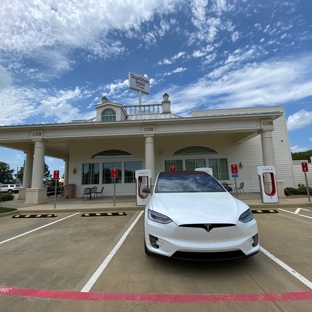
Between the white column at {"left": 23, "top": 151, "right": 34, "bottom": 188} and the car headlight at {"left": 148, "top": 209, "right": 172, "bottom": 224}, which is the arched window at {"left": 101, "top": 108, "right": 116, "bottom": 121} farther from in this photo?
the car headlight at {"left": 148, "top": 209, "right": 172, "bottom": 224}

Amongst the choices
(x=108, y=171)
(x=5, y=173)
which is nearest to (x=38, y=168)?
(x=108, y=171)

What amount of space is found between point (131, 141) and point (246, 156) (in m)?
8.54

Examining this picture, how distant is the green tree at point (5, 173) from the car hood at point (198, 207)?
7018cm

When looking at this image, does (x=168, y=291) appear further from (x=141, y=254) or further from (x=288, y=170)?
(x=288, y=170)

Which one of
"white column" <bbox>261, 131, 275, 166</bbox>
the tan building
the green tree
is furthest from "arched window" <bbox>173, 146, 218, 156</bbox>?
the green tree

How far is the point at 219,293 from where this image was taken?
228cm

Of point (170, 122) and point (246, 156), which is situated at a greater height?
point (170, 122)

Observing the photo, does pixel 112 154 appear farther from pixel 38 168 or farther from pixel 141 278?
pixel 141 278

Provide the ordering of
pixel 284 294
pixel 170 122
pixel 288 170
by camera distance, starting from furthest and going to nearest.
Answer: pixel 288 170 < pixel 170 122 < pixel 284 294

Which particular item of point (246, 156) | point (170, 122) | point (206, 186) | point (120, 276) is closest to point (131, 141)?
point (170, 122)

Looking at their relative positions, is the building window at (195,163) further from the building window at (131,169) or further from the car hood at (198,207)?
the car hood at (198,207)

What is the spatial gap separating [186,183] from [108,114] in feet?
38.9

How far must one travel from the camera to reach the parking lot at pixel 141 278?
214cm

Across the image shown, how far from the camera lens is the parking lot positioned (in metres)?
2.14
